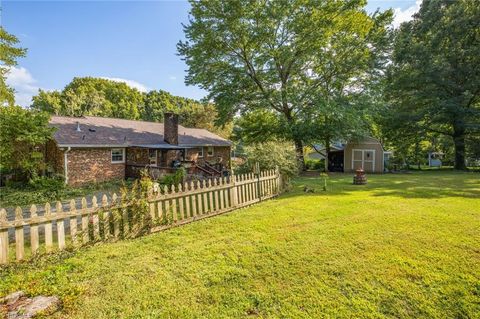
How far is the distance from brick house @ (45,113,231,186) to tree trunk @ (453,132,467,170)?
21.9 meters

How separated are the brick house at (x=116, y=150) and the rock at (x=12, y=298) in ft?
35.9

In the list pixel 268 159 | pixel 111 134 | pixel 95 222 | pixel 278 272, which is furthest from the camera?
pixel 111 134

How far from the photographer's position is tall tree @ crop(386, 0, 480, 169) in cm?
2142

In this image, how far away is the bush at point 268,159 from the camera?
406 inches

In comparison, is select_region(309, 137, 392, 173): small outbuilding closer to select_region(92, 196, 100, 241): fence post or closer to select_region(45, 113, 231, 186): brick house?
select_region(45, 113, 231, 186): brick house

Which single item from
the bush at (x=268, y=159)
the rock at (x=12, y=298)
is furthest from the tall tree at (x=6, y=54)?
the rock at (x=12, y=298)

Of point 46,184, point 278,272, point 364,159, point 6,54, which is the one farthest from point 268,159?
point 6,54

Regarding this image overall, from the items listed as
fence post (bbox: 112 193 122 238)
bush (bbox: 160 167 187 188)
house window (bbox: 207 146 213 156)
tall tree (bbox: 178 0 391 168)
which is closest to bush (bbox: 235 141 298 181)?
bush (bbox: 160 167 187 188)

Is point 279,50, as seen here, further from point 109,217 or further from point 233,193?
point 109,217

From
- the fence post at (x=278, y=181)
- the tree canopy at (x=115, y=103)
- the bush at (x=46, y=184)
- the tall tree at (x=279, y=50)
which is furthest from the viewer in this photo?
the tree canopy at (x=115, y=103)

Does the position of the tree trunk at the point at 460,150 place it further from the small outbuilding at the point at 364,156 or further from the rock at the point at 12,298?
the rock at the point at 12,298

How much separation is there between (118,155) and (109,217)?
1212 cm

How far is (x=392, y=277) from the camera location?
3746mm

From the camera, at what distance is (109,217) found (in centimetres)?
536
